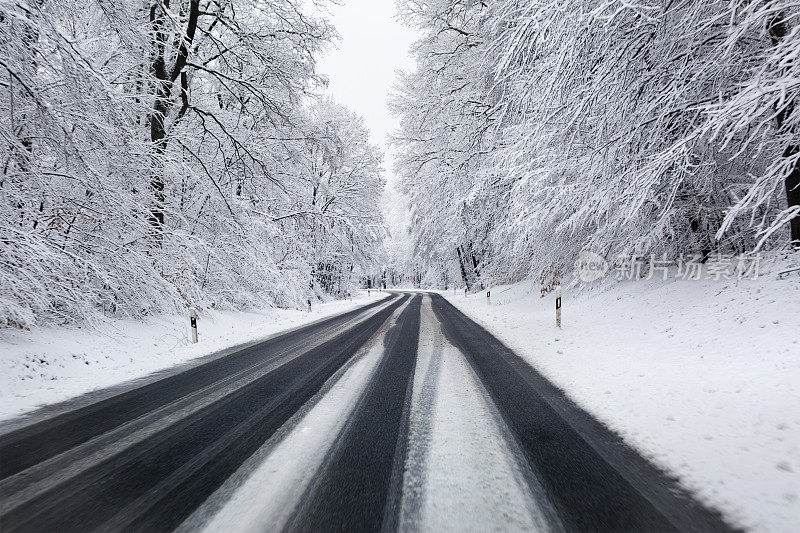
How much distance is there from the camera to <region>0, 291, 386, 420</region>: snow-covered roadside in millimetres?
4891

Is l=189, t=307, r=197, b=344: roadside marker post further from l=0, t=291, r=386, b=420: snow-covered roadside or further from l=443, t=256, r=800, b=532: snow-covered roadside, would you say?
l=443, t=256, r=800, b=532: snow-covered roadside

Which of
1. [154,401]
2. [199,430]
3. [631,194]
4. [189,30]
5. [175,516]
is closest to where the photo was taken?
[175,516]

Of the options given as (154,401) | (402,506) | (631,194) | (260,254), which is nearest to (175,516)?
(402,506)

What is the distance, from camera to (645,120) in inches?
233

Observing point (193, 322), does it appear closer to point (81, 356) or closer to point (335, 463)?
point (81, 356)

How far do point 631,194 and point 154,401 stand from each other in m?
7.45

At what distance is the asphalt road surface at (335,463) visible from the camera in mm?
2027

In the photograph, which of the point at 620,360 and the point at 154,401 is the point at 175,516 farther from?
the point at 620,360

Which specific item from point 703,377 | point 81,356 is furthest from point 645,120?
point 81,356

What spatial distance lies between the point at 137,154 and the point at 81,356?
12.3 feet

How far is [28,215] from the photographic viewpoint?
6.21m

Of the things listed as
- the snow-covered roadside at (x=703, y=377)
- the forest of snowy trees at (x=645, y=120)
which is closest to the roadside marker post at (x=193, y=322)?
the snow-covered roadside at (x=703, y=377)

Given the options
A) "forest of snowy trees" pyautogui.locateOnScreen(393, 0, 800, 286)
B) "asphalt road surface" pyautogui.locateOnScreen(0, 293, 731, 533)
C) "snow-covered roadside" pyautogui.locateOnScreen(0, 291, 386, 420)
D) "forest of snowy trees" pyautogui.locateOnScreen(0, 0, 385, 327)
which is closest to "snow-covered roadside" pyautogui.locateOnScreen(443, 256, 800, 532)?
"asphalt road surface" pyautogui.locateOnScreen(0, 293, 731, 533)

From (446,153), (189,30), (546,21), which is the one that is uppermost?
(189,30)
